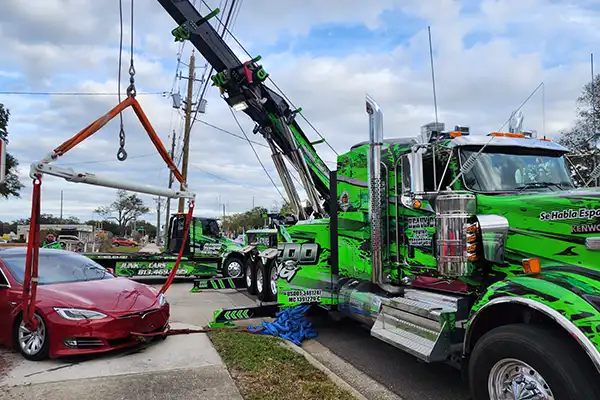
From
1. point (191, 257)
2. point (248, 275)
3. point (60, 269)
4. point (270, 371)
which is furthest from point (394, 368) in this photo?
point (191, 257)

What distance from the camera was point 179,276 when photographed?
14.6m

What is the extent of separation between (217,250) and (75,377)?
407 inches

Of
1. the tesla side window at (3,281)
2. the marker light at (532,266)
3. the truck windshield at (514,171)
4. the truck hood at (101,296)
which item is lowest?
the truck hood at (101,296)

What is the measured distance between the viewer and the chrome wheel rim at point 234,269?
1394cm

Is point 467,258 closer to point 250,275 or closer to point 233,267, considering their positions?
point 250,275

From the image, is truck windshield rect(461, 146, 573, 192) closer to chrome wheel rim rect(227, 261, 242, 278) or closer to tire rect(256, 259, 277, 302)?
tire rect(256, 259, 277, 302)

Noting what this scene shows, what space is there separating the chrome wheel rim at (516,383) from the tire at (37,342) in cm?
467

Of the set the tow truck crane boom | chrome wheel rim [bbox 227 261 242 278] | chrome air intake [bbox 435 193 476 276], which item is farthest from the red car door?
chrome wheel rim [bbox 227 261 242 278]

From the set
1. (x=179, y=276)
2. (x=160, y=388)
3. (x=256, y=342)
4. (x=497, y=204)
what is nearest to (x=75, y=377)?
(x=160, y=388)

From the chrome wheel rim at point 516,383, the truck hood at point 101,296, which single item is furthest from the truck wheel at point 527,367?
the truck hood at point 101,296

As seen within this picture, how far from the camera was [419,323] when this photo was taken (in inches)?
185

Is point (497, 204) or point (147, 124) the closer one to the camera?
point (497, 204)

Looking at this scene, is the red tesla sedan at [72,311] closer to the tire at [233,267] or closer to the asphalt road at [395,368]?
the asphalt road at [395,368]

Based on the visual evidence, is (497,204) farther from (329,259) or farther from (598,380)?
(329,259)
